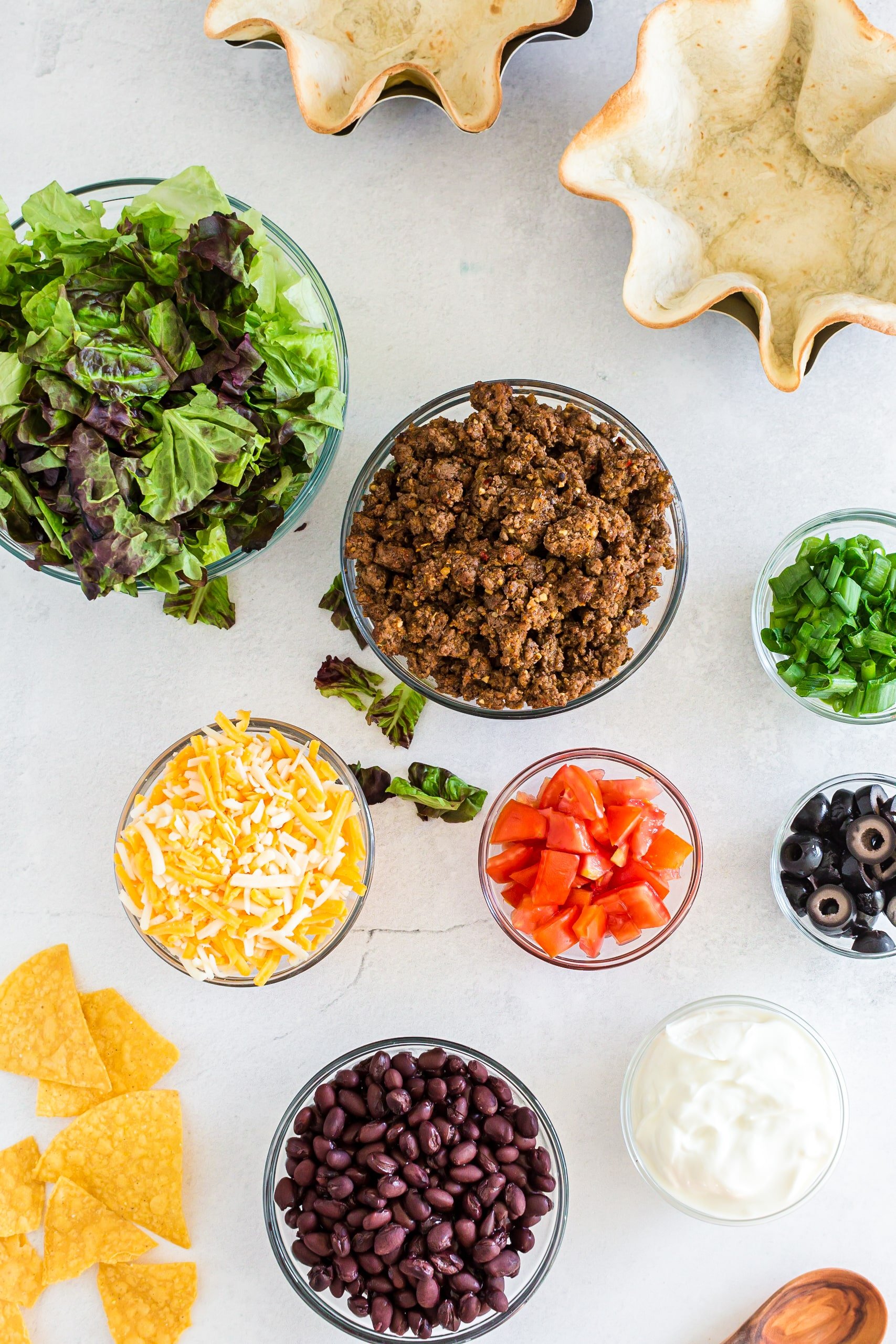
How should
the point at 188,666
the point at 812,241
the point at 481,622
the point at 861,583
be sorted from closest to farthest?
the point at 481,622, the point at 861,583, the point at 812,241, the point at 188,666

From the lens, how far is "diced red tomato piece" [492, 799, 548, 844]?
7.06ft

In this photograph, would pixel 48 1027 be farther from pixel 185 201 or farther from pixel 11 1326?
pixel 185 201

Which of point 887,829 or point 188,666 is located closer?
point 887,829

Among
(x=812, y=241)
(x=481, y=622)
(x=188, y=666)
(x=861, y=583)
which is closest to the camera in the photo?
(x=481, y=622)

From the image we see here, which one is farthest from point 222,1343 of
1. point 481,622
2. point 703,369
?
point 703,369

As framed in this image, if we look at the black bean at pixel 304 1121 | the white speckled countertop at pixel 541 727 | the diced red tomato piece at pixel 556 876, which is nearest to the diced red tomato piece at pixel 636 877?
the diced red tomato piece at pixel 556 876

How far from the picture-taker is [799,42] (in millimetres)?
2195

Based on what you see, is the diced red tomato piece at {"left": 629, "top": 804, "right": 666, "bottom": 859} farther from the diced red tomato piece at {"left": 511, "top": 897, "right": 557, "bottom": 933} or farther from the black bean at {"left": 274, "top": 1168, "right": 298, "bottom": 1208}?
the black bean at {"left": 274, "top": 1168, "right": 298, "bottom": 1208}

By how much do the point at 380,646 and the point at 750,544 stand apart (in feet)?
3.14

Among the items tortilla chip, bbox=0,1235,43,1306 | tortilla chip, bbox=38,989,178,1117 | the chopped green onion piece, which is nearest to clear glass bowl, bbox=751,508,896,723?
the chopped green onion piece

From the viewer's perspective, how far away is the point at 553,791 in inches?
86.5

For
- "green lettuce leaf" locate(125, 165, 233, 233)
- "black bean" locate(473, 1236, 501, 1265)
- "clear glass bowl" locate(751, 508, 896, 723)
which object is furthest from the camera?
"clear glass bowl" locate(751, 508, 896, 723)

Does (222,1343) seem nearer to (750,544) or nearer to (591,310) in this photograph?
(750,544)

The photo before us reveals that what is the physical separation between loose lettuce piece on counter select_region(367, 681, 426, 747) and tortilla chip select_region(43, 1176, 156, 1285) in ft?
4.17
